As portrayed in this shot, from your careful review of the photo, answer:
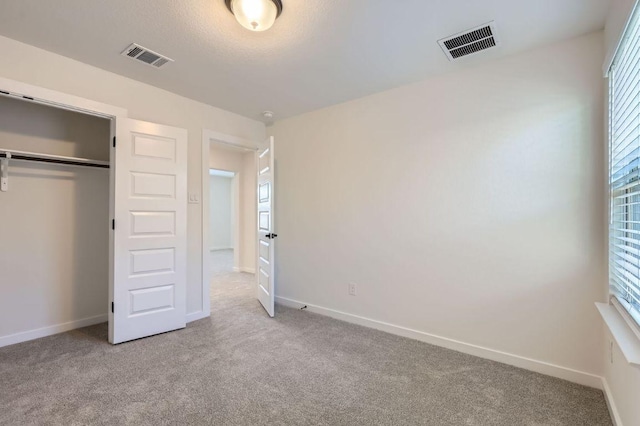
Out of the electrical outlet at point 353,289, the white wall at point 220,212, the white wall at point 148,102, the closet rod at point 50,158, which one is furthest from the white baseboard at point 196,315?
the white wall at point 220,212

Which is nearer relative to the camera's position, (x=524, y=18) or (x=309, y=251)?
(x=524, y=18)

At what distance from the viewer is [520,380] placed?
7.11 feet

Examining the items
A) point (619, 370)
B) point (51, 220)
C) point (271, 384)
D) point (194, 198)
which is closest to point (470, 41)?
point (619, 370)

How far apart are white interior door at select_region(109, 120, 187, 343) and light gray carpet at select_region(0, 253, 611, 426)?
24 cm

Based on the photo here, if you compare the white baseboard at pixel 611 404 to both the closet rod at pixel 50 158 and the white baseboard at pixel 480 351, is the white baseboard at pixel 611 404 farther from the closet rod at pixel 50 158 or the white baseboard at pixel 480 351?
the closet rod at pixel 50 158

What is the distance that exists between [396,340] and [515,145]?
6.52 feet

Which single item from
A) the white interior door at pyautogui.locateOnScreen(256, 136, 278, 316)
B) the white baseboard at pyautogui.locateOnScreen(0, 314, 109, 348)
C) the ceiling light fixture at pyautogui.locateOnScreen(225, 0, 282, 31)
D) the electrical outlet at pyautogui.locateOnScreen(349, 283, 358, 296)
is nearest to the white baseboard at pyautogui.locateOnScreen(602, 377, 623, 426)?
the electrical outlet at pyautogui.locateOnScreen(349, 283, 358, 296)

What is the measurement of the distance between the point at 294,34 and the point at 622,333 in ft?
8.49

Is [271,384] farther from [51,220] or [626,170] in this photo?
[51,220]

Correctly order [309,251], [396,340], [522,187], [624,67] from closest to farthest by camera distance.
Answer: [624,67] → [522,187] → [396,340] → [309,251]

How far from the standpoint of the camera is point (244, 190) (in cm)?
620

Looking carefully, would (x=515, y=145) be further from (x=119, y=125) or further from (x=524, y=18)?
(x=119, y=125)

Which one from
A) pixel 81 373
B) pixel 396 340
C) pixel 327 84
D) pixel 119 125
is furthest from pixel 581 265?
pixel 119 125

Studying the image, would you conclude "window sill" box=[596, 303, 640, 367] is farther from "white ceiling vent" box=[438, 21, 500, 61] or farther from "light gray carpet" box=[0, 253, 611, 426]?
"white ceiling vent" box=[438, 21, 500, 61]
